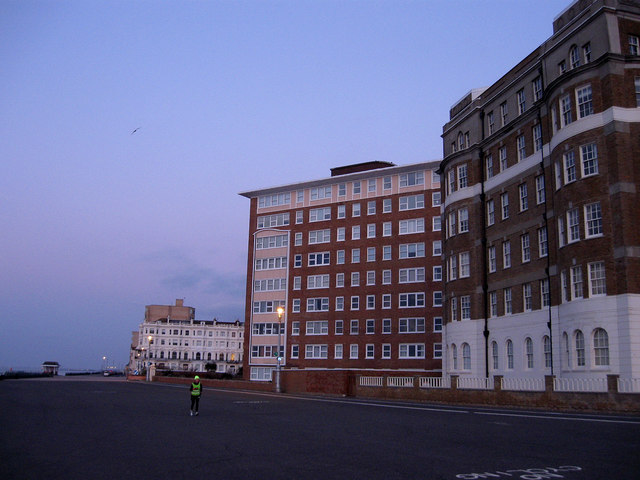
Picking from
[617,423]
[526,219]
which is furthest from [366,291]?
[617,423]

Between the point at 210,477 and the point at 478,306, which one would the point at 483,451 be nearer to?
the point at 210,477

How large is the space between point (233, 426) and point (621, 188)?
22.4 meters

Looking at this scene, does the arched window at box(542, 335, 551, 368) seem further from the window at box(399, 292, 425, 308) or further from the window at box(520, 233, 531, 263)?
the window at box(399, 292, 425, 308)

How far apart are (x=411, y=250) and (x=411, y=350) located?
449 inches

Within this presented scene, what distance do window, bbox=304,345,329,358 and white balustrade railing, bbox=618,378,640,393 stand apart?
51627 mm

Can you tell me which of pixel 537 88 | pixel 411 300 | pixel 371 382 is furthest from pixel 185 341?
pixel 537 88

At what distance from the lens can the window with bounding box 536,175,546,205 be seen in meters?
38.6

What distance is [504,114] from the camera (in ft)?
144

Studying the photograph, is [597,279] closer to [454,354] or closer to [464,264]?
[464,264]

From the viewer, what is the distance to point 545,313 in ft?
121

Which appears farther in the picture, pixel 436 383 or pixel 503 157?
pixel 503 157

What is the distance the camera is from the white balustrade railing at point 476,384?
33938 mm

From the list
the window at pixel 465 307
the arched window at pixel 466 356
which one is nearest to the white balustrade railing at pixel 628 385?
the arched window at pixel 466 356

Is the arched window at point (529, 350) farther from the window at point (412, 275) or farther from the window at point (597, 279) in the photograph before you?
the window at point (412, 275)
